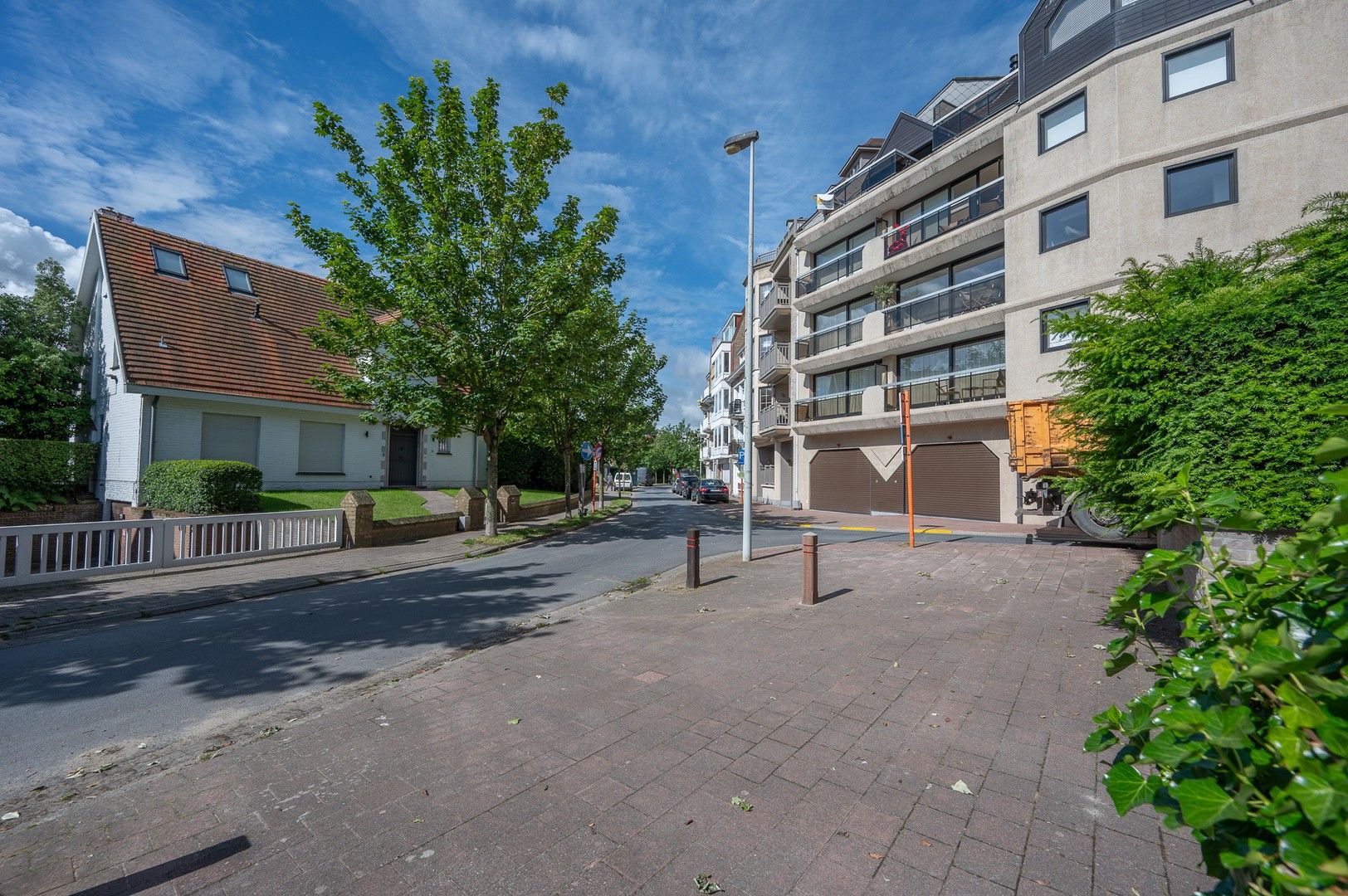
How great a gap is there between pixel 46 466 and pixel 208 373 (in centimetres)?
425

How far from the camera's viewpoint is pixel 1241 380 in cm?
480

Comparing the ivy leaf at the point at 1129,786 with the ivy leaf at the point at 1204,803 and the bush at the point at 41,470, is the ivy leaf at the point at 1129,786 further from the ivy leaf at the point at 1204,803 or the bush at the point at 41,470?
the bush at the point at 41,470

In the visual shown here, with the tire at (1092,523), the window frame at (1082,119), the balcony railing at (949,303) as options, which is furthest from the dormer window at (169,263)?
the window frame at (1082,119)

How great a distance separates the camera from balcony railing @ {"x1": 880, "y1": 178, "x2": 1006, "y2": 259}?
1870 cm

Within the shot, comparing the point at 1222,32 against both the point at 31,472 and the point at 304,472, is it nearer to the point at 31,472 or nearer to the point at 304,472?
the point at 304,472

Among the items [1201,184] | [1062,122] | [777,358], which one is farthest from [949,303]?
[777,358]

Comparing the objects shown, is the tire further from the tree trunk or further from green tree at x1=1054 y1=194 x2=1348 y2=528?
the tree trunk

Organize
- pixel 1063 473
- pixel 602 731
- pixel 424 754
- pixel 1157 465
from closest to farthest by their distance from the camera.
→ pixel 424 754
pixel 602 731
pixel 1157 465
pixel 1063 473

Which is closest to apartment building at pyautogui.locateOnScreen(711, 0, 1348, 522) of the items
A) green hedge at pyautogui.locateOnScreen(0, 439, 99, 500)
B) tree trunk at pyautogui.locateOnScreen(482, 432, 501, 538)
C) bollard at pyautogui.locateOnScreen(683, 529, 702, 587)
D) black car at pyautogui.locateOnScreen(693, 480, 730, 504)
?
bollard at pyautogui.locateOnScreen(683, 529, 702, 587)

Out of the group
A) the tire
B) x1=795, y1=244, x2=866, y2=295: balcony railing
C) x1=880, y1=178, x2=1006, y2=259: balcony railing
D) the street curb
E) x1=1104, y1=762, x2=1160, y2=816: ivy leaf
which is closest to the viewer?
x1=1104, y1=762, x2=1160, y2=816: ivy leaf

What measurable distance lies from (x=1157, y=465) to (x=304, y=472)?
69.4 feet

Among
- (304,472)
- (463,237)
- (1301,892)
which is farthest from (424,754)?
(304,472)

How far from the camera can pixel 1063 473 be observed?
12.8 metres

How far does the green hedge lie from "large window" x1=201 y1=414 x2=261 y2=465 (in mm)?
A: 3178
